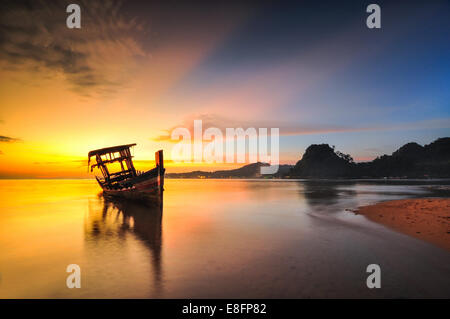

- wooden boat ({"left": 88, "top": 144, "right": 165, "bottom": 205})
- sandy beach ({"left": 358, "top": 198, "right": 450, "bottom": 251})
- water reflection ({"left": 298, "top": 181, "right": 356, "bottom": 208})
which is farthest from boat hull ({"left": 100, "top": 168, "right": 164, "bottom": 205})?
sandy beach ({"left": 358, "top": 198, "right": 450, "bottom": 251})

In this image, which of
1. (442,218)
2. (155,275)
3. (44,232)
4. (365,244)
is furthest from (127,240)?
(442,218)

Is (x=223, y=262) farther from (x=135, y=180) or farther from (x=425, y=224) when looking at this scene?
(x=135, y=180)

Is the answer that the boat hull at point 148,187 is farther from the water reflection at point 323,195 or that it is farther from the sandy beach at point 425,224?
the sandy beach at point 425,224

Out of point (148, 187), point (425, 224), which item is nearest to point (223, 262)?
point (425, 224)

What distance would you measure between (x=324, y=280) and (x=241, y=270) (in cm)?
274

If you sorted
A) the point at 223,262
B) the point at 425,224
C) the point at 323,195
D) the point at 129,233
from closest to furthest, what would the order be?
the point at 223,262
the point at 425,224
the point at 129,233
the point at 323,195

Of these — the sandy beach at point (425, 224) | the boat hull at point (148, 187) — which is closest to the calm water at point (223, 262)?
the sandy beach at point (425, 224)

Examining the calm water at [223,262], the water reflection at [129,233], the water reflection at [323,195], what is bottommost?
the water reflection at [323,195]

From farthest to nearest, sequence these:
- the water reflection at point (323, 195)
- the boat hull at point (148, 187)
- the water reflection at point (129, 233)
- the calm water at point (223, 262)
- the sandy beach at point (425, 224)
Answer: the water reflection at point (323, 195) → the boat hull at point (148, 187) → the sandy beach at point (425, 224) → the water reflection at point (129, 233) → the calm water at point (223, 262)

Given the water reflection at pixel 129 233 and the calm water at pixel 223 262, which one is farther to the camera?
the water reflection at pixel 129 233

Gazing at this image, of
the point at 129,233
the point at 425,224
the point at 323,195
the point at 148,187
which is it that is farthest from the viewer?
the point at 323,195

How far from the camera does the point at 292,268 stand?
8891mm

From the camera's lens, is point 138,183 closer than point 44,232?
No
